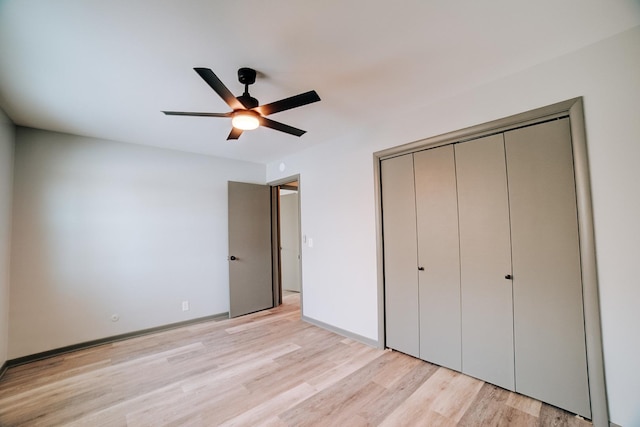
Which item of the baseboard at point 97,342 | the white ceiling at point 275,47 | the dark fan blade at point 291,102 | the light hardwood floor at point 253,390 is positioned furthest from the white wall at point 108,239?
the dark fan blade at point 291,102

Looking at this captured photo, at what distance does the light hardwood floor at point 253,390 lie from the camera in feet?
6.03

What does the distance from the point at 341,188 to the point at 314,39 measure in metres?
1.90

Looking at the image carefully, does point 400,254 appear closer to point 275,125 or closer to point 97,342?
point 275,125

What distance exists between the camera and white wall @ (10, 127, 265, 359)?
2.82m

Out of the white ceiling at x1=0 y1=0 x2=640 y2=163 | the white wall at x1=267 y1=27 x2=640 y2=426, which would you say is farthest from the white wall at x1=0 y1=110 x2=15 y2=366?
the white wall at x1=267 y1=27 x2=640 y2=426

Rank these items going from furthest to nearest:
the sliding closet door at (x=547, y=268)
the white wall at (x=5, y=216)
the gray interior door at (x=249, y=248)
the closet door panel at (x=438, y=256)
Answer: the gray interior door at (x=249, y=248), the white wall at (x=5, y=216), the closet door panel at (x=438, y=256), the sliding closet door at (x=547, y=268)

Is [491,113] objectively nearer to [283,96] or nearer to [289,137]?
[283,96]

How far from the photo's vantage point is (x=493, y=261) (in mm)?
2174

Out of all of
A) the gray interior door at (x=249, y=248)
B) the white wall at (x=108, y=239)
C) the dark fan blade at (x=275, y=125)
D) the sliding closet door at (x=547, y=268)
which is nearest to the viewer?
the sliding closet door at (x=547, y=268)

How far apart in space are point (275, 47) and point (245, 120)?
0.55 m

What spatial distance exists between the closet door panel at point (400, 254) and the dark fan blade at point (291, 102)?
142 cm

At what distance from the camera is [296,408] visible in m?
1.93

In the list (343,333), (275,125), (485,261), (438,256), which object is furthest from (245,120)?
(343,333)

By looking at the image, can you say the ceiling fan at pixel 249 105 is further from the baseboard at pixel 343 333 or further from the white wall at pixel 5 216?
the baseboard at pixel 343 333
